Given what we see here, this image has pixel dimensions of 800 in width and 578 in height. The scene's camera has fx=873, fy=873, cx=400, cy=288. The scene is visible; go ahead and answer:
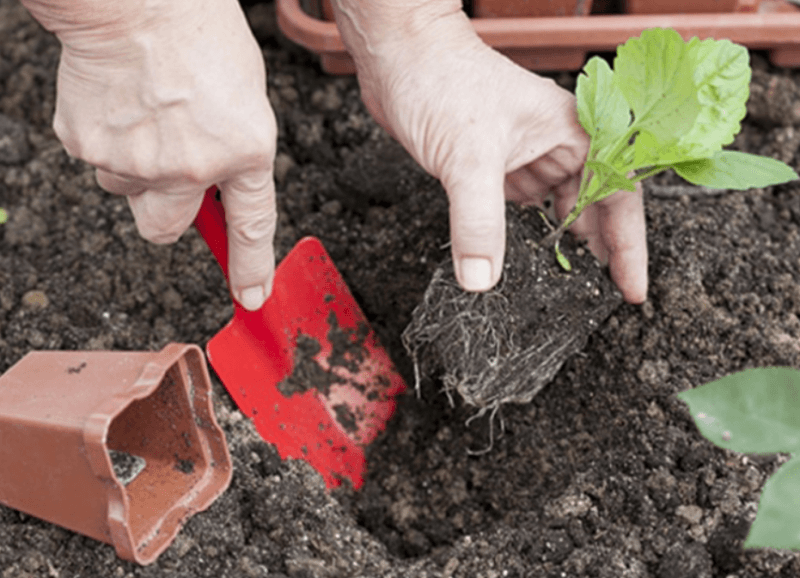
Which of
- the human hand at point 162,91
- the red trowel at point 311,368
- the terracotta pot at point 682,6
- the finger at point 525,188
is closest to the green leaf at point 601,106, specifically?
the finger at point 525,188

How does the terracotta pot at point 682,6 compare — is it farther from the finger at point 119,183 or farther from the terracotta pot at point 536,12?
the finger at point 119,183

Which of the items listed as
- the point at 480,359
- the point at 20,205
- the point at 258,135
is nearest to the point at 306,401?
the point at 480,359

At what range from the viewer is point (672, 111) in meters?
1.18

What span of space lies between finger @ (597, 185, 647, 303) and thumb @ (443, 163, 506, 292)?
25 cm

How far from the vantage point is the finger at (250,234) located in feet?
4.16

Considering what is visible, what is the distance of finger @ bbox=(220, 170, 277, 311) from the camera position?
4.16 ft

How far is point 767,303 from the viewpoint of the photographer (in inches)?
60.4

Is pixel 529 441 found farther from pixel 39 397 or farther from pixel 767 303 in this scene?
pixel 39 397

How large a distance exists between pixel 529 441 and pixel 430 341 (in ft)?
0.81

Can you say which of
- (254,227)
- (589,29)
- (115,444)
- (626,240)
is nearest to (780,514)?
(626,240)

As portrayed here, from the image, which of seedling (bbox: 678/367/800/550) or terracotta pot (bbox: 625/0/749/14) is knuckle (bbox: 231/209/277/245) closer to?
seedling (bbox: 678/367/800/550)

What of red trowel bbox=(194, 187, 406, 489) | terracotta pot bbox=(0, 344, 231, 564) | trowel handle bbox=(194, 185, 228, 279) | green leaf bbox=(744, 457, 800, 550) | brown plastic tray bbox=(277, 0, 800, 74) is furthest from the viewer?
brown plastic tray bbox=(277, 0, 800, 74)

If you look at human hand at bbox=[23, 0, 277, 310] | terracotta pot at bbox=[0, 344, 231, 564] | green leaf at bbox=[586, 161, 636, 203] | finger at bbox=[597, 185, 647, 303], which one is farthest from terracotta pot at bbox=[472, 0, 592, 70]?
terracotta pot at bbox=[0, 344, 231, 564]

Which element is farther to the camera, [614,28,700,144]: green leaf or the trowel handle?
the trowel handle
